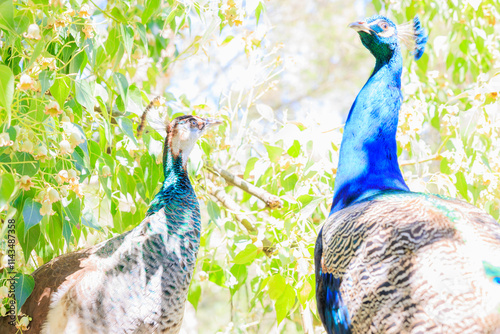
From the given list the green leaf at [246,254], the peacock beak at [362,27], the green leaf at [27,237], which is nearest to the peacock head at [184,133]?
the green leaf at [246,254]

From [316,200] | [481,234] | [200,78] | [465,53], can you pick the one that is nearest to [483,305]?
[481,234]

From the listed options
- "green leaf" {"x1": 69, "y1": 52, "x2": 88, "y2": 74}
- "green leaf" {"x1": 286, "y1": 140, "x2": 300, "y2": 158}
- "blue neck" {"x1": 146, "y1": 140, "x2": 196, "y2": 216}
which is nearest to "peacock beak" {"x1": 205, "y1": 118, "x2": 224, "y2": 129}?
"blue neck" {"x1": 146, "y1": 140, "x2": 196, "y2": 216}

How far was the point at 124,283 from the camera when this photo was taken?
1881 mm

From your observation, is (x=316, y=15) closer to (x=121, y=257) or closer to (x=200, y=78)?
(x=200, y=78)

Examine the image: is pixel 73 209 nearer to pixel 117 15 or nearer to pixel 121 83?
pixel 121 83

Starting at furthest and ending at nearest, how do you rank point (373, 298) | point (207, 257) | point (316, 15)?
point (316, 15) < point (207, 257) < point (373, 298)

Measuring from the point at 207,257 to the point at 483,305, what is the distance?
1.53 meters

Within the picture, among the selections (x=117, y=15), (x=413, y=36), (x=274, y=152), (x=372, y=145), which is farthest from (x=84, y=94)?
(x=413, y=36)

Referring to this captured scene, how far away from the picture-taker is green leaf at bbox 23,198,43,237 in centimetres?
138

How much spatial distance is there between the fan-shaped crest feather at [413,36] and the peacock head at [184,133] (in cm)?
88

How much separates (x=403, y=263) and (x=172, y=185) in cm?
110

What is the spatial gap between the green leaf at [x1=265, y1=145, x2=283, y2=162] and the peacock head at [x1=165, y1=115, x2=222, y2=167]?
0.28m

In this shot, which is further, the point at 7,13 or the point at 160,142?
the point at 160,142

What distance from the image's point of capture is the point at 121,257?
192 centimetres
